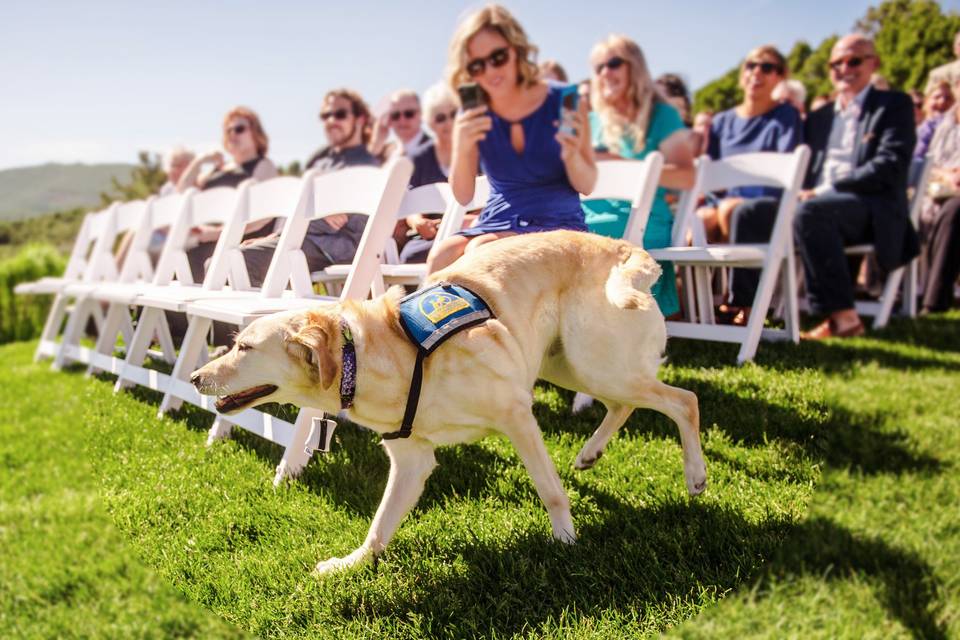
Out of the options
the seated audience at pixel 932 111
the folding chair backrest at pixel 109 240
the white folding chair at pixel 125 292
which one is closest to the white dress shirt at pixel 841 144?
the seated audience at pixel 932 111

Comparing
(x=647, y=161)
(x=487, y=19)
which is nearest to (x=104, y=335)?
(x=487, y=19)

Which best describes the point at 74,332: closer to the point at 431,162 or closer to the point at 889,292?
the point at 431,162

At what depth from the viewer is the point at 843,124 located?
4.81m

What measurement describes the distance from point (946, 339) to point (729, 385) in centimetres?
227

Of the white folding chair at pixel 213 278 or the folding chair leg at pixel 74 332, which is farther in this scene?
the folding chair leg at pixel 74 332

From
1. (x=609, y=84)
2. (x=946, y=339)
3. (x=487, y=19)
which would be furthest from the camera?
(x=946, y=339)

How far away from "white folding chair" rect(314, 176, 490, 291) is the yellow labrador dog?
1.31 feet

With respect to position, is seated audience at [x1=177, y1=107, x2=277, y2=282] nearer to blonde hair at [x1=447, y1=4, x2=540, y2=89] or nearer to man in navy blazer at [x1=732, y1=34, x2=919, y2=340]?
blonde hair at [x1=447, y1=4, x2=540, y2=89]

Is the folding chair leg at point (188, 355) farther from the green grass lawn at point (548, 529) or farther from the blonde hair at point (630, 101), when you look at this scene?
the blonde hair at point (630, 101)

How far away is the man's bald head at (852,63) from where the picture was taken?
14.6ft

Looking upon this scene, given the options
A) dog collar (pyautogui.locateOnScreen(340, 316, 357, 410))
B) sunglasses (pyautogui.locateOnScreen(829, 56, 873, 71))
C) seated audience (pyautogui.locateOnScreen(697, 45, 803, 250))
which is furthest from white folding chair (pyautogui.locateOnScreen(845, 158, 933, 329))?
dog collar (pyautogui.locateOnScreen(340, 316, 357, 410))

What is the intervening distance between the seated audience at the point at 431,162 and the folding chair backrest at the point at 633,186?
666 mm

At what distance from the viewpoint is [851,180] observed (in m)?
4.72

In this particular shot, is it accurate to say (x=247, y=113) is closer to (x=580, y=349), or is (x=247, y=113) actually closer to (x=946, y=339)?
(x=580, y=349)
